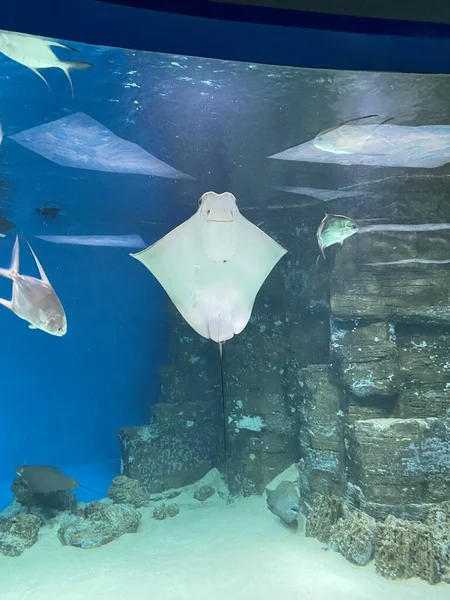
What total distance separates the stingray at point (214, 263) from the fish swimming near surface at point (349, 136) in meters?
2.06

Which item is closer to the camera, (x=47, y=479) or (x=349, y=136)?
(x=349, y=136)

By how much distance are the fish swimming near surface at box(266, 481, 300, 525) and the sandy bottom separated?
0.57 feet

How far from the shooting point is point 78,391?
10.9 metres

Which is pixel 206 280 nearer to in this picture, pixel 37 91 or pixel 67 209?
pixel 37 91

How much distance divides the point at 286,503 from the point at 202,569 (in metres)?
1.75

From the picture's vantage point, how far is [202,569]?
5.26 meters

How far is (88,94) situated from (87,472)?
26.1 ft

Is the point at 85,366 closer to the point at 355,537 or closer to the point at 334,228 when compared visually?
the point at 355,537

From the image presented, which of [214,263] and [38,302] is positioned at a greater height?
→ [214,263]

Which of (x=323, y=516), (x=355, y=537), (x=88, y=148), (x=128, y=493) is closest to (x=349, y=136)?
(x=88, y=148)

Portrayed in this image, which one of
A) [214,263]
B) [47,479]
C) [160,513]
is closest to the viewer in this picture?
[214,263]

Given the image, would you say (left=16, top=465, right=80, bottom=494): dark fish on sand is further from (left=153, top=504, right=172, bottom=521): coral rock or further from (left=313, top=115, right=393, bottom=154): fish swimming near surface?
(left=313, top=115, right=393, bottom=154): fish swimming near surface

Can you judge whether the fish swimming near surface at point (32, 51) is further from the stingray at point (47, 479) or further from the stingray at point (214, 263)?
the stingray at point (47, 479)

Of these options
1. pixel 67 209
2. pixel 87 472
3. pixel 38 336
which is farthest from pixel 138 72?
pixel 87 472
